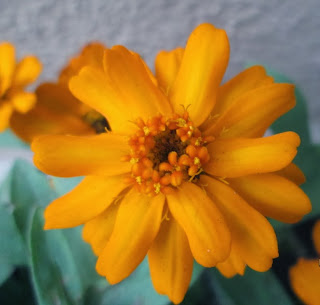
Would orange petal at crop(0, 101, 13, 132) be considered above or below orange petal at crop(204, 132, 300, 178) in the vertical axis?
above

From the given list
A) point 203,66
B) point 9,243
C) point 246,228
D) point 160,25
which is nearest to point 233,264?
point 246,228

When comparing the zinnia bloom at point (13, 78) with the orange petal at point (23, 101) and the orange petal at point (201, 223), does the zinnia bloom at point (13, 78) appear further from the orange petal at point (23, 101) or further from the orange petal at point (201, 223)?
the orange petal at point (201, 223)

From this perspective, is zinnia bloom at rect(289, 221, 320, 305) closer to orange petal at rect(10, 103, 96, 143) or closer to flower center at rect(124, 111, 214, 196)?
flower center at rect(124, 111, 214, 196)

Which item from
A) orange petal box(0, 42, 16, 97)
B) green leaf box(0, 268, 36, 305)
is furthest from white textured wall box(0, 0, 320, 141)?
green leaf box(0, 268, 36, 305)

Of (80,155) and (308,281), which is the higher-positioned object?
(80,155)

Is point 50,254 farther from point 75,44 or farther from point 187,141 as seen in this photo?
point 75,44

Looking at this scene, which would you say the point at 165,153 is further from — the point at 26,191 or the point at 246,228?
the point at 26,191
